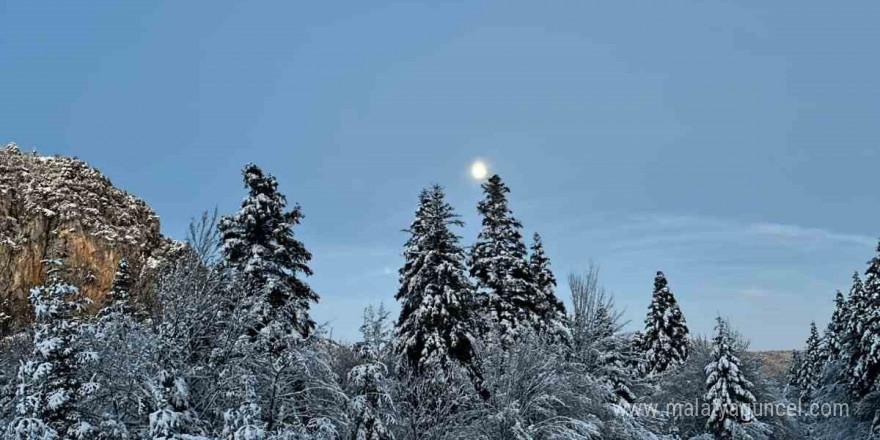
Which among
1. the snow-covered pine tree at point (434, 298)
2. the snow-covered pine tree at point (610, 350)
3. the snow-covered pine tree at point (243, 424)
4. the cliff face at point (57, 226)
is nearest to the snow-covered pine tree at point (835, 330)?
the snow-covered pine tree at point (610, 350)

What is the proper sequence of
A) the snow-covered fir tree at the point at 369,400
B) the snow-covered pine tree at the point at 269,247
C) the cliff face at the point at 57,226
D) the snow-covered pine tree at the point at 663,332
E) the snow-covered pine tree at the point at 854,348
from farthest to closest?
the cliff face at the point at 57,226
the snow-covered pine tree at the point at 663,332
the snow-covered pine tree at the point at 854,348
the snow-covered pine tree at the point at 269,247
the snow-covered fir tree at the point at 369,400

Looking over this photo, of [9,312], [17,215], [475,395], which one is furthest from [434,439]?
[17,215]

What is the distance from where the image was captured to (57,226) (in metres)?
85.1

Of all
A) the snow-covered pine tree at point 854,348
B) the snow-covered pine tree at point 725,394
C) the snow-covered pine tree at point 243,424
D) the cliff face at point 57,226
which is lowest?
the snow-covered pine tree at point 243,424

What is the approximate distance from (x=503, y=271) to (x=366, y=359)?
10.6 metres

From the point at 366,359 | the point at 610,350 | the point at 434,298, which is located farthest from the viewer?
the point at 610,350

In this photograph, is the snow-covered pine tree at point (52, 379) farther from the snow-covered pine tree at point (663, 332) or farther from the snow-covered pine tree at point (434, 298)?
the snow-covered pine tree at point (663, 332)

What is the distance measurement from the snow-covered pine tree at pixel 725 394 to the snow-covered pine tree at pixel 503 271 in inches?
348

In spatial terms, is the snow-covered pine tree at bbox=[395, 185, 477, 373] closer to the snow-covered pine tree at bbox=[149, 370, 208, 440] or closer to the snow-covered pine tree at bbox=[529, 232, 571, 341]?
the snow-covered pine tree at bbox=[529, 232, 571, 341]

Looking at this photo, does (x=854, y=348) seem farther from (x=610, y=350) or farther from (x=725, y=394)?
(x=610, y=350)

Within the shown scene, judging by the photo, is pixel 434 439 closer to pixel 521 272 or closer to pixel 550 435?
pixel 550 435

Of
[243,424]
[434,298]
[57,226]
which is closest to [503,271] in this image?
[434,298]

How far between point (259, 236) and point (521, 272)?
11201 mm

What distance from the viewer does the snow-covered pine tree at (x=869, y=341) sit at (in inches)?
1094
